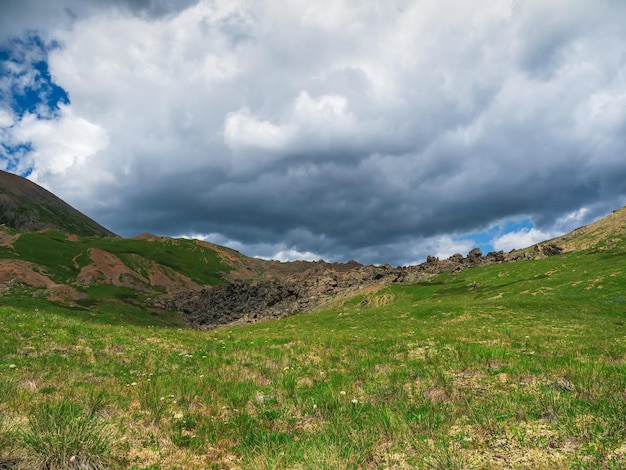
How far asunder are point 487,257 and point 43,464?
11539 cm

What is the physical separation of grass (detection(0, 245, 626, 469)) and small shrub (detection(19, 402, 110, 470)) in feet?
0.36

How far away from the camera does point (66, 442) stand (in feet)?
23.7

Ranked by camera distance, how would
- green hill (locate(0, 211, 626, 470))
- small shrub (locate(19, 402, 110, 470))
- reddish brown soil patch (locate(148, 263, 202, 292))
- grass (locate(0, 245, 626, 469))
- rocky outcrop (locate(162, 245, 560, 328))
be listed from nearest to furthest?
small shrub (locate(19, 402, 110, 470)) → green hill (locate(0, 211, 626, 470)) → grass (locate(0, 245, 626, 469)) → rocky outcrop (locate(162, 245, 560, 328)) → reddish brown soil patch (locate(148, 263, 202, 292))

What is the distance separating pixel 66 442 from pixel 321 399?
6.71m

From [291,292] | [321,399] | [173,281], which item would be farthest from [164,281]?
[321,399]

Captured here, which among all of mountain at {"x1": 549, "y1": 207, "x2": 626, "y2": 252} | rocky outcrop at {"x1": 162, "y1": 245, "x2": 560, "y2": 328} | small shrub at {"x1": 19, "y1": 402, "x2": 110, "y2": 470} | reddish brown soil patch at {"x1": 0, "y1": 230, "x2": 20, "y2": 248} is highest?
reddish brown soil patch at {"x1": 0, "y1": 230, "x2": 20, "y2": 248}

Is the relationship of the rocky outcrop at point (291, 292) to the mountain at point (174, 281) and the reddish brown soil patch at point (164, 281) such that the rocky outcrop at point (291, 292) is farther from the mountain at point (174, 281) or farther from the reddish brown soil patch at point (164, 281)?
the reddish brown soil patch at point (164, 281)

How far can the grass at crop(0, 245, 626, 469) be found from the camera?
7.74 meters

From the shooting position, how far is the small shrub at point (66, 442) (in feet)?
23.1

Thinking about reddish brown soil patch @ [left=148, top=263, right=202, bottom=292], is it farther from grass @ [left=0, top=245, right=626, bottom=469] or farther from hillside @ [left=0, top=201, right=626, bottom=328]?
grass @ [left=0, top=245, right=626, bottom=469]

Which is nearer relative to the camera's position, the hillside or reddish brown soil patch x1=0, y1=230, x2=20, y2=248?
the hillside

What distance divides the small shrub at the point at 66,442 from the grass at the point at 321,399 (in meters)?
0.11

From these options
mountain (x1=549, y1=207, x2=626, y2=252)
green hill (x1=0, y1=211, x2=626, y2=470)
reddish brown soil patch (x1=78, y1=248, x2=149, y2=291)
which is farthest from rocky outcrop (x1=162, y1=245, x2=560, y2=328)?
green hill (x1=0, y1=211, x2=626, y2=470)

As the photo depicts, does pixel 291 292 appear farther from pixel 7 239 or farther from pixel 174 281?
pixel 7 239
